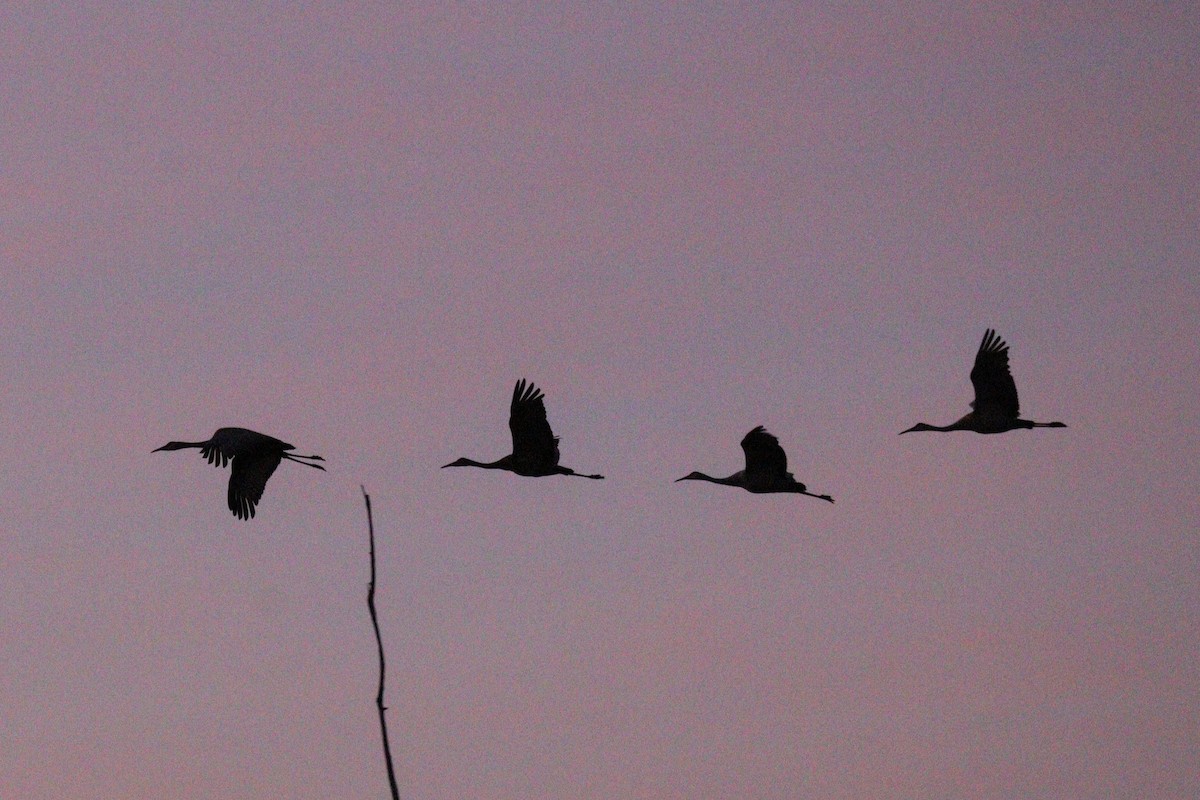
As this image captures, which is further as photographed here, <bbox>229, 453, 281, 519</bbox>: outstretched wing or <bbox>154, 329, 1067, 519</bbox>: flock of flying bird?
<bbox>154, 329, 1067, 519</bbox>: flock of flying bird

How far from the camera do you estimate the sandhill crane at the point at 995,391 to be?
2836cm

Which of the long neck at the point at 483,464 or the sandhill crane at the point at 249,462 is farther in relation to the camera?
the long neck at the point at 483,464

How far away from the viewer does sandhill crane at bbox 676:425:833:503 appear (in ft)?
92.1

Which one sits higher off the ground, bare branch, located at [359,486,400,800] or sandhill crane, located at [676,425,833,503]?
sandhill crane, located at [676,425,833,503]

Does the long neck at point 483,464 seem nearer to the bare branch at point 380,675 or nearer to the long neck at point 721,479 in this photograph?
the long neck at point 721,479

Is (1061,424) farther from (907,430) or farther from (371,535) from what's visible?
(371,535)

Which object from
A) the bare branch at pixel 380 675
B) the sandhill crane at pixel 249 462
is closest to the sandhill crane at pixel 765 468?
the sandhill crane at pixel 249 462

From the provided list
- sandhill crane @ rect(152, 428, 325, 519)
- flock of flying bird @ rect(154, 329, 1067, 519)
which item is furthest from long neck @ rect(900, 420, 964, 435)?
sandhill crane @ rect(152, 428, 325, 519)

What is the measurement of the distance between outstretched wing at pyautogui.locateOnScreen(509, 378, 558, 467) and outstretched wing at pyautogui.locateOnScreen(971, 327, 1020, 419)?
6983 millimetres

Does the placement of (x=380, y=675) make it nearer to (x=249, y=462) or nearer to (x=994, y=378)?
(x=249, y=462)

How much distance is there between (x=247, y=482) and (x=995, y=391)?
1208cm

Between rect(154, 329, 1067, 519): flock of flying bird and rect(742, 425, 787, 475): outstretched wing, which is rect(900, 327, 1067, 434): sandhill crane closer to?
rect(154, 329, 1067, 519): flock of flying bird

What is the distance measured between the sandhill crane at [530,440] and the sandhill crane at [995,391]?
6.40 metres

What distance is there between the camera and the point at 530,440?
28.5 meters
